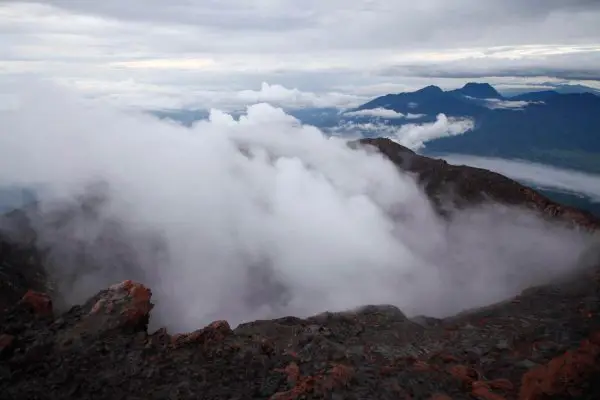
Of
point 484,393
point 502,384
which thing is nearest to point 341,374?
point 484,393

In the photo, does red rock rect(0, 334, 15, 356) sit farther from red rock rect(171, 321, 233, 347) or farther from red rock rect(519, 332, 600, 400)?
red rock rect(519, 332, 600, 400)

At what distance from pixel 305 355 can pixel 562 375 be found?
1617 cm

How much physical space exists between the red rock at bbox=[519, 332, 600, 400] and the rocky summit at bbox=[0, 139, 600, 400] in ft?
0.22

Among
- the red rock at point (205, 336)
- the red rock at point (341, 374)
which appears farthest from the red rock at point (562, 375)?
the red rock at point (205, 336)

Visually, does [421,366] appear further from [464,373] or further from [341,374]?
[341,374]

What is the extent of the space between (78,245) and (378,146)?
114 meters

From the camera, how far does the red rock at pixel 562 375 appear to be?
27578mm

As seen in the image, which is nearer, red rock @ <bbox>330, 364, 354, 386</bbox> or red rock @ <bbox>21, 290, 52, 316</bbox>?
red rock @ <bbox>330, 364, 354, 386</bbox>

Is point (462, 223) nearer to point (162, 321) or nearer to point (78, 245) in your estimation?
point (162, 321)

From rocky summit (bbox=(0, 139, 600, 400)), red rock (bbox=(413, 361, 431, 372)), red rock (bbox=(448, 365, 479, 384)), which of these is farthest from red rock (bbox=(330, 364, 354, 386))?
red rock (bbox=(448, 365, 479, 384))

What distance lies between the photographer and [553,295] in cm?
4434

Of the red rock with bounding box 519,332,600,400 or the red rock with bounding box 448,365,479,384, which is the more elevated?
the red rock with bounding box 519,332,600,400

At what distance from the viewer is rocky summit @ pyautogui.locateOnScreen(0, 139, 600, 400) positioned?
28.1m

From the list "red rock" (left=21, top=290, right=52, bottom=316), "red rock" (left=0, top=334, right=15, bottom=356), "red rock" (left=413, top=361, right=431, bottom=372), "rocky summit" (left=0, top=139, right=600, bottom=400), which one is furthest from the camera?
"red rock" (left=21, top=290, right=52, bottom=316)
